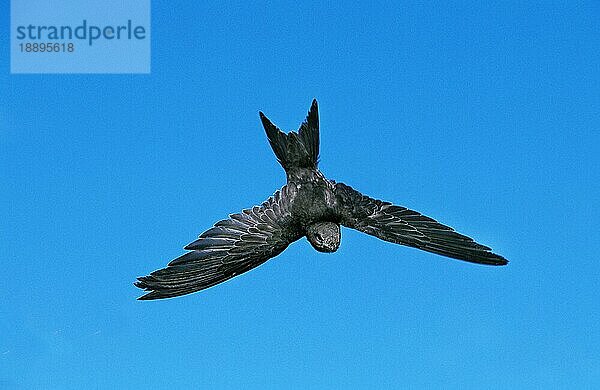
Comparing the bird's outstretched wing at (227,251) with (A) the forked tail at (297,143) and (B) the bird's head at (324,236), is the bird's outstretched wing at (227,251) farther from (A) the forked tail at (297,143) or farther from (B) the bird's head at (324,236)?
(A) the forked tail at (297,143)

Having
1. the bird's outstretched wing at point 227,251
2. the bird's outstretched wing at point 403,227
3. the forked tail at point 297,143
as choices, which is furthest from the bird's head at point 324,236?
the forked tail at point 297,143

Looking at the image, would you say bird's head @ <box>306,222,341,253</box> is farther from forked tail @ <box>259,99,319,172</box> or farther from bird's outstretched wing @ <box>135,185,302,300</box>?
forked tail @ <box>259,99,319,172</box>

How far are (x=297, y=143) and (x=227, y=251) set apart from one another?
4.37ft

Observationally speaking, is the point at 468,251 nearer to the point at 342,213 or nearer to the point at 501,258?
the point at 501,258

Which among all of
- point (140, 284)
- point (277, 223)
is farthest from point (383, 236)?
point (140, 284)

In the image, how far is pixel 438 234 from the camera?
8.88 meters

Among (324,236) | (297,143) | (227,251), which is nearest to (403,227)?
(324,236)

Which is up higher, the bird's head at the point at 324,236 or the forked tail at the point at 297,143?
the forked tail at the point at 297,143

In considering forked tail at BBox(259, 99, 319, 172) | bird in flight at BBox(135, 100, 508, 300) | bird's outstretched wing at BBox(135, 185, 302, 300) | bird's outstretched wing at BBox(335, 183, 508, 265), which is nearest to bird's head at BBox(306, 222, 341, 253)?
A: bird in flight at BBox(135, 100, 508, 300)

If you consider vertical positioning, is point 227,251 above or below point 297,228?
below

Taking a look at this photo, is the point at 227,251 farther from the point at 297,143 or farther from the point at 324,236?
the point at 297,143

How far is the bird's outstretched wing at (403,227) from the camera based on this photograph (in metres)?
8.59

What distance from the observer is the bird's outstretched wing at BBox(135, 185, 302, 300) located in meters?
8.31

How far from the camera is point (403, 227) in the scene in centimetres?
894
